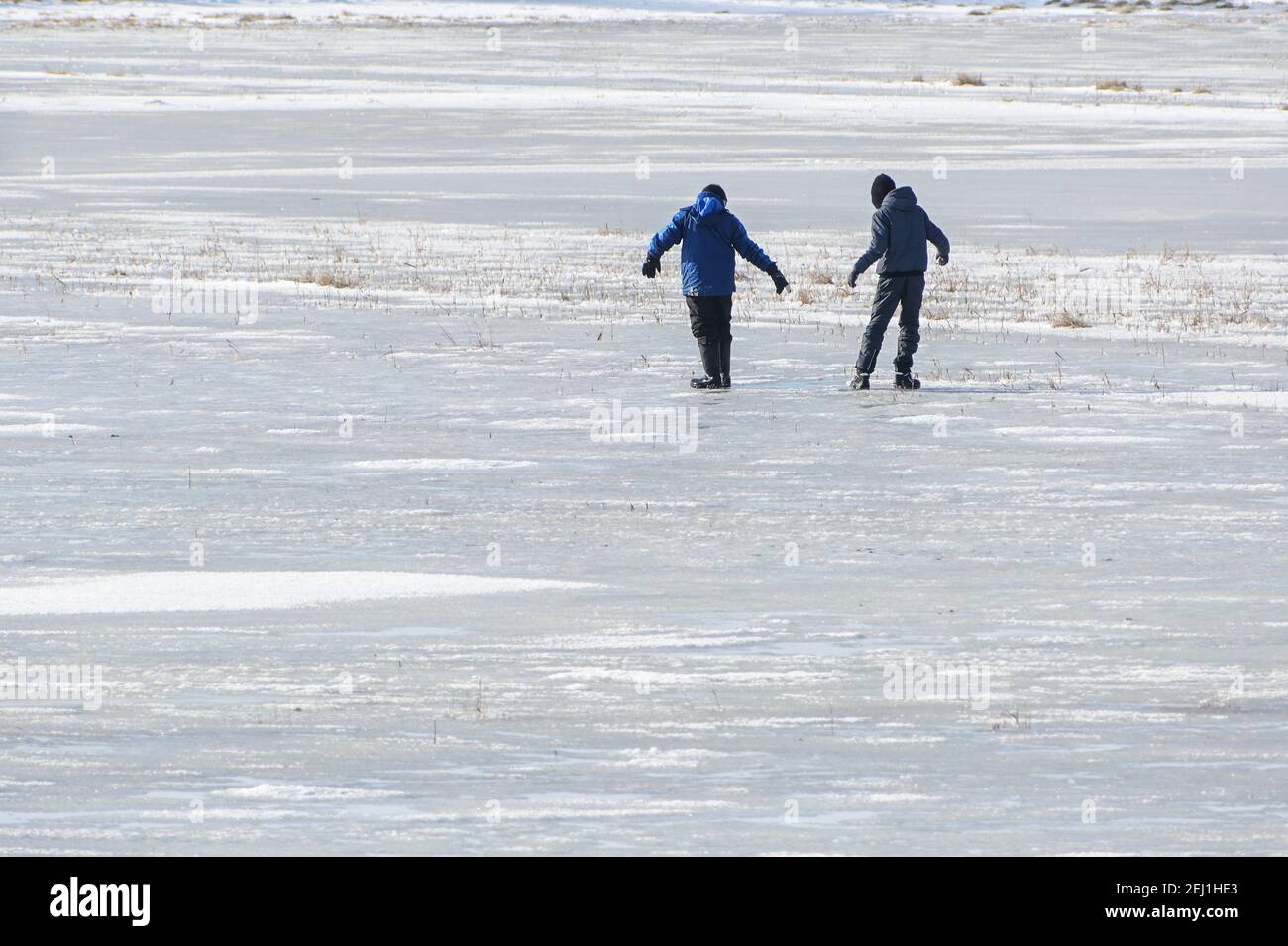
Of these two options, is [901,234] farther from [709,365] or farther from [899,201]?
[709,365]

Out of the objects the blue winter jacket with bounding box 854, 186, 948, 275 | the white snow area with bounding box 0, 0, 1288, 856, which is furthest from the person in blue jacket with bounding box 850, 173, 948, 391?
the white snow area with bounding box 0, 0, 1288, 856

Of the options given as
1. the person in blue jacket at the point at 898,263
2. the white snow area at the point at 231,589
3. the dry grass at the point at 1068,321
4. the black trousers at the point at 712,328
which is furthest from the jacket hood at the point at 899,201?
the white snow area at the point at 231,589

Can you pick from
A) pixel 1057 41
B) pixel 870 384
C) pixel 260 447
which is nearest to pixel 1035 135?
pixel 870 384

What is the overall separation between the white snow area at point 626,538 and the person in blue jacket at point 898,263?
26cm

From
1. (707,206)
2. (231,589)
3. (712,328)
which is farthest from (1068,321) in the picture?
(231,589)

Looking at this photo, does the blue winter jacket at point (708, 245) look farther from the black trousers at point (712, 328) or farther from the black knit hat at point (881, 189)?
the black knit hat at point (881, 189)

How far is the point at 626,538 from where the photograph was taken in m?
10.1

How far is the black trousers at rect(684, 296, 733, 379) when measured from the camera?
47.5ft

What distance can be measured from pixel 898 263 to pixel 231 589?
6353mm

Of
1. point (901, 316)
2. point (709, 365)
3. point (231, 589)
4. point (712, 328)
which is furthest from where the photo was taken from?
point (709, 365)

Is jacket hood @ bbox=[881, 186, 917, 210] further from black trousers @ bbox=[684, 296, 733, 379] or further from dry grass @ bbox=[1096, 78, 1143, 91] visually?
dry grass @ bbox=[1096, 78, 1143, 91]

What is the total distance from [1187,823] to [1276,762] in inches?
28.7

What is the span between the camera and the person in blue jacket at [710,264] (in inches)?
557

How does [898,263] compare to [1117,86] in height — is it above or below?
below
